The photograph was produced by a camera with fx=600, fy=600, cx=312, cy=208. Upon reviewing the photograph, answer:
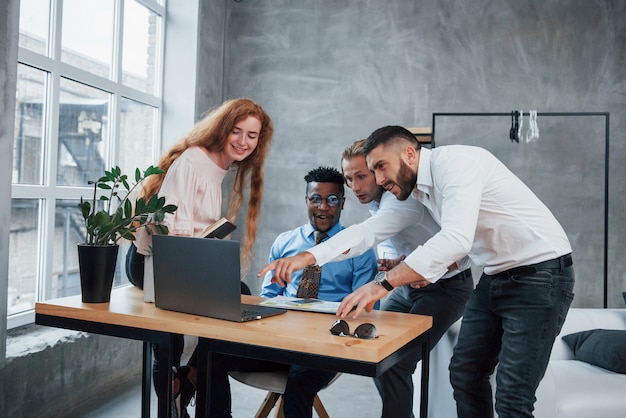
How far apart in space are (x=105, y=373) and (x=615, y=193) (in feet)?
12.3

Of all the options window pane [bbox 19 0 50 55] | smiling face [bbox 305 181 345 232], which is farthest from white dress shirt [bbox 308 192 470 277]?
window pane [bbox 19 0 50 55]

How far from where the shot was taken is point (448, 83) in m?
4.64

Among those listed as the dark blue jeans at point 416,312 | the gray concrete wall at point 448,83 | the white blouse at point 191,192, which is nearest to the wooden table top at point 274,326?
the white blouse at point 191,192

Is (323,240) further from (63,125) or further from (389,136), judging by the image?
(63,125)

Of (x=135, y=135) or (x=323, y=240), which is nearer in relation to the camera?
(x=323, y=240)

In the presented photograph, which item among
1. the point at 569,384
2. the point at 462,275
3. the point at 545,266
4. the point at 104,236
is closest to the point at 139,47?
the point at 104,236

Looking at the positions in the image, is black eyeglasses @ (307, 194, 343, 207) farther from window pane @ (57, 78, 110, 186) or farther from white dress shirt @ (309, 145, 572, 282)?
window pane @ (57, 78, 110, 186)

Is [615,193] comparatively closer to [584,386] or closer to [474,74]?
[474,74]

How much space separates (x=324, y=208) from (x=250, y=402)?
125 cm

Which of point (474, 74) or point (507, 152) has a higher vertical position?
point (474, 74)

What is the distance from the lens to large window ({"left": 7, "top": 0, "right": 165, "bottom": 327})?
3043 millimetres

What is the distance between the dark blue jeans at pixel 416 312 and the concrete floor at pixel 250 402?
98 cm

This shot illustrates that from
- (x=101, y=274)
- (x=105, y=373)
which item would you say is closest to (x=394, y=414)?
(x=101, y=274)

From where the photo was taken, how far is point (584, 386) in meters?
2.51
